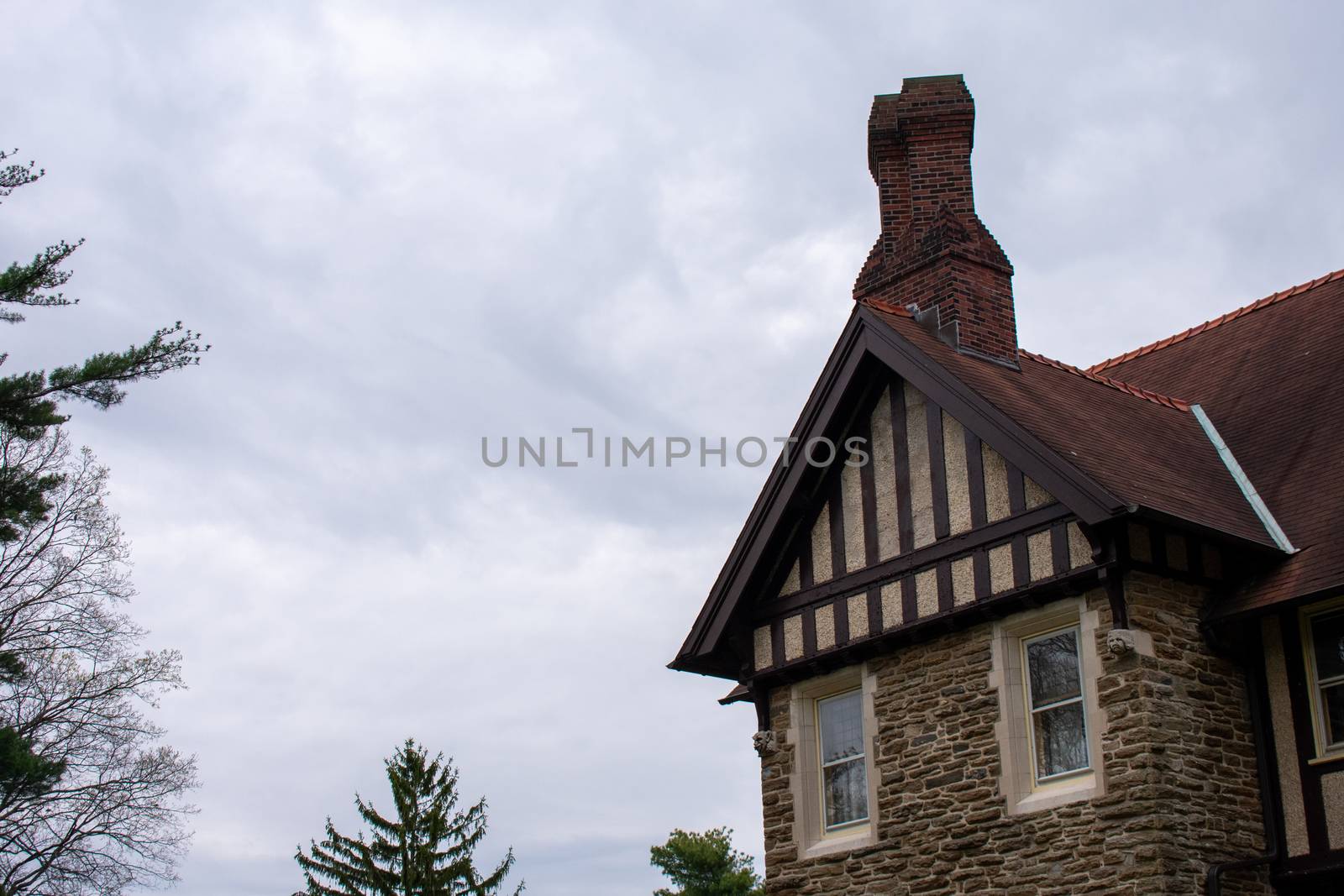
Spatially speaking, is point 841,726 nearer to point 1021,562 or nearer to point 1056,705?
point 1056,705

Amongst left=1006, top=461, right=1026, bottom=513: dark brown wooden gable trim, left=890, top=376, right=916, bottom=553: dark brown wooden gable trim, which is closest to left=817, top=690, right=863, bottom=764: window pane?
left=890, top=376, right=916, bottom=553: dark brown wooden gable trim

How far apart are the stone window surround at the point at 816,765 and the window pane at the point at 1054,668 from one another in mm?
1693

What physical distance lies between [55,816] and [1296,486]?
19567 millimetres

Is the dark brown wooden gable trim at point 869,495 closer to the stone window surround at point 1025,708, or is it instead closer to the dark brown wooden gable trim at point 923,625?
the dark brown wooden gable trim at point 923,625

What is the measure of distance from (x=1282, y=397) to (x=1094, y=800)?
5.51 meters

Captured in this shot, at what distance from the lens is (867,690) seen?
13.6 metres

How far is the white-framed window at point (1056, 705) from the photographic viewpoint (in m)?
11.9

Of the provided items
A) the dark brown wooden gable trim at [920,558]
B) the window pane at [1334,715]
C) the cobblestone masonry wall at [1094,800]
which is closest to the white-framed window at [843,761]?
the cobblestone masonry wall at [1094,800]

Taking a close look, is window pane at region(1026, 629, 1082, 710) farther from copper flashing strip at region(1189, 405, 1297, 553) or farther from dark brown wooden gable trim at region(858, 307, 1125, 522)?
copper flashing strip at region(1189, 405, 1297, 553)

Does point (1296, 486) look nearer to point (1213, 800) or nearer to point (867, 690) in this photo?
point (1213, 800)

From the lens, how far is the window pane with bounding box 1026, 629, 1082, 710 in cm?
1216

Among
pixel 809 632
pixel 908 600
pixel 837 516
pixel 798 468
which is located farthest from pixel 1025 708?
pixel 798 468

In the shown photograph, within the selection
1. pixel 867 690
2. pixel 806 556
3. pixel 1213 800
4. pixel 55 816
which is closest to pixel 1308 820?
pixel 1213 800

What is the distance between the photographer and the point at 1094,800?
11414mm
